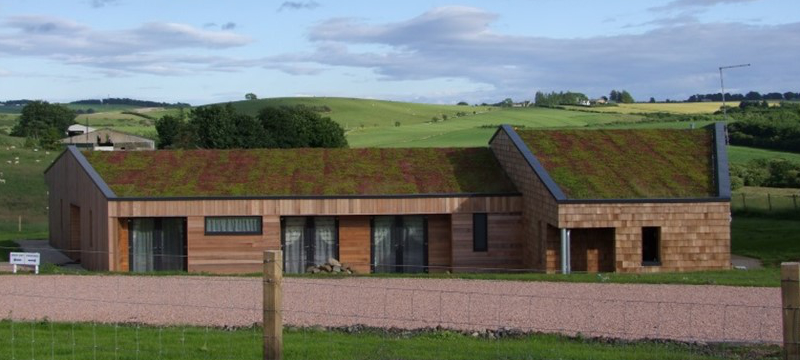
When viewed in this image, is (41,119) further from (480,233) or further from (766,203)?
(480,233)

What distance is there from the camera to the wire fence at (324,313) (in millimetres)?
15000

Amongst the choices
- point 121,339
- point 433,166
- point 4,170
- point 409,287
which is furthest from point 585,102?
point 121,339

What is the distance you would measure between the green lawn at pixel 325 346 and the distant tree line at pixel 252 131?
189 ft

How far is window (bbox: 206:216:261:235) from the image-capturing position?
2995cm

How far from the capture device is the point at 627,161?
30375 millimetres

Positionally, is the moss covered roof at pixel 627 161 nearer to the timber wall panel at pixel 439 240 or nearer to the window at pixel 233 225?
the timber wall panel at pixel 439 240

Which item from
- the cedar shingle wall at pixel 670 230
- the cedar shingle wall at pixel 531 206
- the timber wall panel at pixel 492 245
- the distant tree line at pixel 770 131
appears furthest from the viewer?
the distant tree line at pixel 770 131

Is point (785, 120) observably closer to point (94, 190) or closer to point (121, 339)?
point (94, 190)

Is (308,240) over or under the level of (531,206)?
under

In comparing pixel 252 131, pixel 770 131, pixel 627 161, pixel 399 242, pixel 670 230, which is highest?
pixel 252 131

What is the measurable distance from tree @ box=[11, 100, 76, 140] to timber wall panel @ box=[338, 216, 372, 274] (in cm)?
9151

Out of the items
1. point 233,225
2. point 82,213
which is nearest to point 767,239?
point 233,225

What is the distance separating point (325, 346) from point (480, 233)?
1634cm

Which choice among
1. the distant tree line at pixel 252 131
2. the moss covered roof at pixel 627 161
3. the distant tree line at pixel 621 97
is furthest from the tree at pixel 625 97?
the moss covered roof at pixel 627 161
